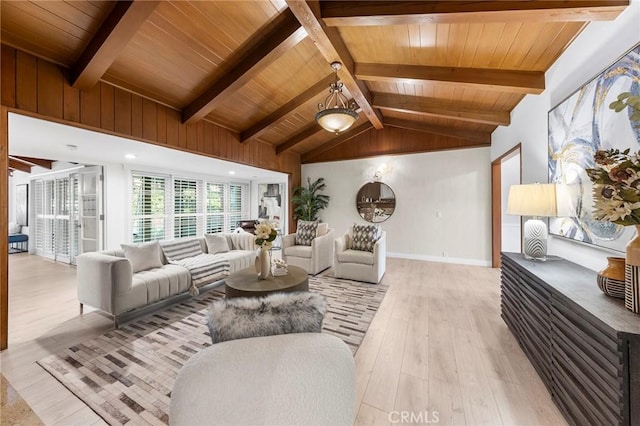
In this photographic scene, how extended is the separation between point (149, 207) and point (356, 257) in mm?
4686

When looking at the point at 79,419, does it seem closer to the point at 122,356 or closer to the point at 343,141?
the point at 122,356

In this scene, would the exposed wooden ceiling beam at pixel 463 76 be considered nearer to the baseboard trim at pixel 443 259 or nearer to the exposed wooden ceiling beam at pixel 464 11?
the exposed wooden ceiling beam at pixel 464 11

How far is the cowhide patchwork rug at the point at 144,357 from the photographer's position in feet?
5.07

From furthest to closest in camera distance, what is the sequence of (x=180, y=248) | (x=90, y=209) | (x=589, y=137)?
(x=90, y=209)
(x=180, y=248)
(x=589, y=137)

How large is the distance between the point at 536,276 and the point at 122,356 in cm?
330

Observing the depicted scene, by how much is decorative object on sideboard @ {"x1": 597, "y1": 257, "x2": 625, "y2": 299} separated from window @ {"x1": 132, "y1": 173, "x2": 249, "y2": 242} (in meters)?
6.63

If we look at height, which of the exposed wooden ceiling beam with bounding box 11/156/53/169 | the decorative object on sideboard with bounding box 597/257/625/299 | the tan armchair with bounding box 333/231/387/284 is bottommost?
the tan armchair with bounding box 333/231/387/284

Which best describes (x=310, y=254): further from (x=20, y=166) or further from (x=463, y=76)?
(x=20, y=166)

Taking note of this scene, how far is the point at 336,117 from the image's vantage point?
8.91 ft

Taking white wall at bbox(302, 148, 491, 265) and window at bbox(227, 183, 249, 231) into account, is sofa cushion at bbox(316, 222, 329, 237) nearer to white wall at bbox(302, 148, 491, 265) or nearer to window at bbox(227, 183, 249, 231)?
white wall at bbox(302, 148, 491, 265)

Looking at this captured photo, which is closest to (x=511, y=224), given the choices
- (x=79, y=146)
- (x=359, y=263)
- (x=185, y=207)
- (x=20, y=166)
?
(x=359, y=263)

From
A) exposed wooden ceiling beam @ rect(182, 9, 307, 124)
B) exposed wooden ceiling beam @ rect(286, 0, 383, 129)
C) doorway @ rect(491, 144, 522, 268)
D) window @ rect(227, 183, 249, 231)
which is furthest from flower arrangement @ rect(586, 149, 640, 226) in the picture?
window @ rect(227, 183, 249, 231)

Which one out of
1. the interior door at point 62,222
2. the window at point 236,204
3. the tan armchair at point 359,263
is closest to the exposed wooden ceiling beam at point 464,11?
the tan armchair at point 359,263

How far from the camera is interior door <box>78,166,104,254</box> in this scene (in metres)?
4.67
